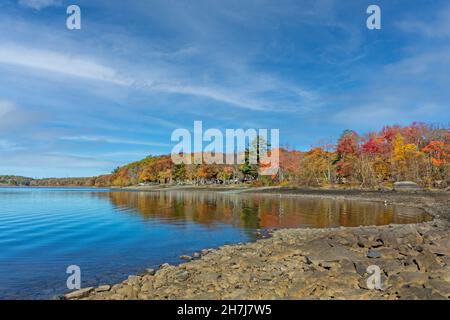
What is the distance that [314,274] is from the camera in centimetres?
807

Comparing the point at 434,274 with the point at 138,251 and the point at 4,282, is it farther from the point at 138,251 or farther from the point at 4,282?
the point at 4,282

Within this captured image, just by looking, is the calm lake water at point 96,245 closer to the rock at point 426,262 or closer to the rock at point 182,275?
the rock at point 182,275

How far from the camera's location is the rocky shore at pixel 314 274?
276 inches

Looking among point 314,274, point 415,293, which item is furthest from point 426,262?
point 314,274

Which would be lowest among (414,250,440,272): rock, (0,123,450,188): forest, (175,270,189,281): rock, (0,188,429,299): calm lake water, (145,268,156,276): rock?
(0,188,429,299): calm lake water

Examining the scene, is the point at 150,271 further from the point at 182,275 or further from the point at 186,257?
the point at 186,257

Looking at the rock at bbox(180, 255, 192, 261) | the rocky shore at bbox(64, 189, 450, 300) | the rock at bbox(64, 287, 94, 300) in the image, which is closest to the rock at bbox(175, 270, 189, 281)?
the rocky shore at bbox(64, 189, 450, 300)

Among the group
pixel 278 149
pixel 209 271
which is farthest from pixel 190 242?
pixel 278 149

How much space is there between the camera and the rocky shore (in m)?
7.02

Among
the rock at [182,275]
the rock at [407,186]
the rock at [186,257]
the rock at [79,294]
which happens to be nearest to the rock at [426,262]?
the rock at [182,275]

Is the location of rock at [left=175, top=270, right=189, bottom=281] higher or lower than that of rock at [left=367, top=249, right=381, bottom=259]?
lower

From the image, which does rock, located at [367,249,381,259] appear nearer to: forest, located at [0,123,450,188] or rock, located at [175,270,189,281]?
rock, located at [175,270,189,281]

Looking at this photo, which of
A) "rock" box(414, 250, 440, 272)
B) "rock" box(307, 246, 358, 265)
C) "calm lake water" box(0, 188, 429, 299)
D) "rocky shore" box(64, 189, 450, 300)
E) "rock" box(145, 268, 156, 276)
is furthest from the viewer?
"rock" box(145, 268, 156, 276)
